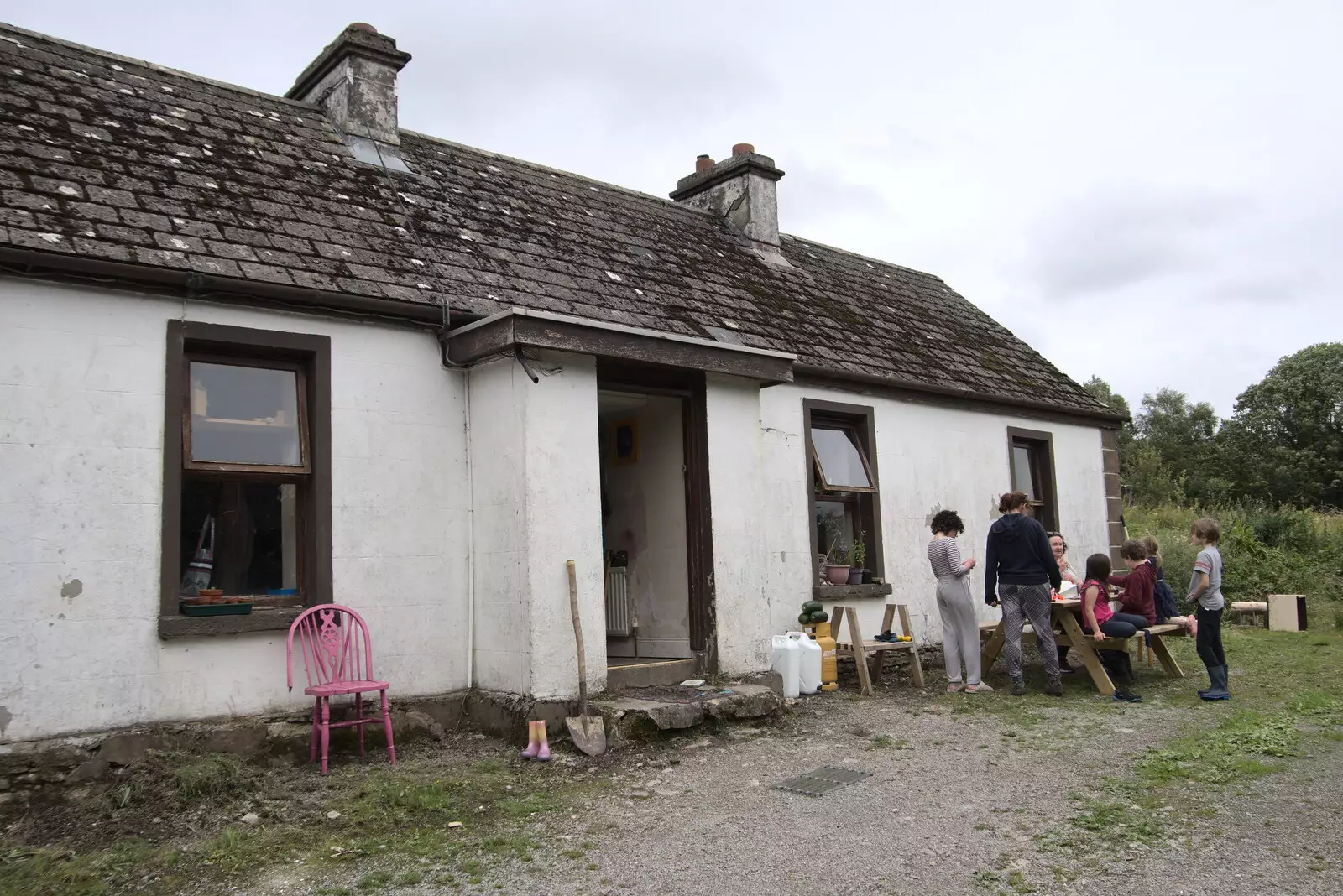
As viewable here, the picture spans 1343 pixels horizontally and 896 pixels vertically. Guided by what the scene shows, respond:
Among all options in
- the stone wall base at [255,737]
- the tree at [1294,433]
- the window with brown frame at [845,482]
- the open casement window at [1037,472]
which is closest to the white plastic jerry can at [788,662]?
the window with brown frame at [845,482]

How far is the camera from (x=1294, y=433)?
139 feet

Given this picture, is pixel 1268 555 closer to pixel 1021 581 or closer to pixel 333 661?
pixel 1021 581

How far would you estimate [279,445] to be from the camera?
23.6 ft

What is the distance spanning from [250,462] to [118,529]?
0.98 metres

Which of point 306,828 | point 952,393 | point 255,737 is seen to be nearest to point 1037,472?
point 952,393

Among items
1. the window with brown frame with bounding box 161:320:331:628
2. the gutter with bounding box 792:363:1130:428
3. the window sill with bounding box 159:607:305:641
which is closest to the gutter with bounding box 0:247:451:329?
the window with brown frame with bounding box 161:320:331:628

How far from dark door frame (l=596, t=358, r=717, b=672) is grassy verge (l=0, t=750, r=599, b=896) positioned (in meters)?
2.16

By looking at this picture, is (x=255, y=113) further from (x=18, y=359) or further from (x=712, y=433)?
(x=712, y=433)

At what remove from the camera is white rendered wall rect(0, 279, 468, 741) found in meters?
5.98

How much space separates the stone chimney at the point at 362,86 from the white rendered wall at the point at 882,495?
4.18 meters

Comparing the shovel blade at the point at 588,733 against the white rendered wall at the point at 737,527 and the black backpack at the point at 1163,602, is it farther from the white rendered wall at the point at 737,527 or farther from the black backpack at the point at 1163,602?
the black backpack at the point at 1163,602

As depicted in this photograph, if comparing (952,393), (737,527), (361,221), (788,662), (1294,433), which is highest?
(1294,433)

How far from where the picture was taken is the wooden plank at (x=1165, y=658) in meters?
9.47

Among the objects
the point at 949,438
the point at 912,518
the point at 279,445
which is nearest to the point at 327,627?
the point at 279,445
